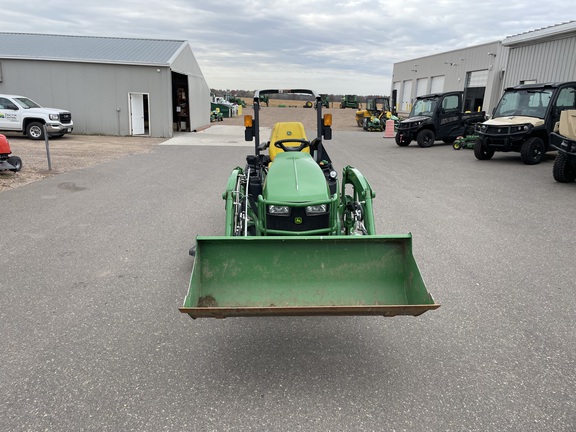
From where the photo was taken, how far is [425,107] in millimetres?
18672

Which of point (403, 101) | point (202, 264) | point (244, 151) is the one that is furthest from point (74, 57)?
point (403, 101)

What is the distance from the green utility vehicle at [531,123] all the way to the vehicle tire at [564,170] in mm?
2586

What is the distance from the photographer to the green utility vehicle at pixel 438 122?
1800cm

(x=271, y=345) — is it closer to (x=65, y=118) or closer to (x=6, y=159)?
(x=6, y=159)

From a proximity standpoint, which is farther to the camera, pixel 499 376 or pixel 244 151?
pixel 244 151

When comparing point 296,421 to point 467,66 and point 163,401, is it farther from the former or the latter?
point 467,66

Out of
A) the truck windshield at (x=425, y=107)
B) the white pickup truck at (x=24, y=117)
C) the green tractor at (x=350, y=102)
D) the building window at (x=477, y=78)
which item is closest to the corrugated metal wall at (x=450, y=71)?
the building window at (x=477, y=78)

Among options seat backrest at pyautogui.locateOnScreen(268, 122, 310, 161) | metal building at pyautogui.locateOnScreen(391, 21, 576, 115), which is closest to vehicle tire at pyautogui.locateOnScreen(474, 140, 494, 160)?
metal building at pyautogui.locateOnScreen(391, 21, 576, 115)

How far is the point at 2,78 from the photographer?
21.3 m

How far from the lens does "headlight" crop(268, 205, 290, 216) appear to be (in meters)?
3.88

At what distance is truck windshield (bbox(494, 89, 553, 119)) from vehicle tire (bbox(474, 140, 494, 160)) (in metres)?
1.14

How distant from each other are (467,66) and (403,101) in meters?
14.5

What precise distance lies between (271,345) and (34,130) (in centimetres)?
1837

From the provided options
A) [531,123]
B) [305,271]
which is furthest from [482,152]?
[305,271]
